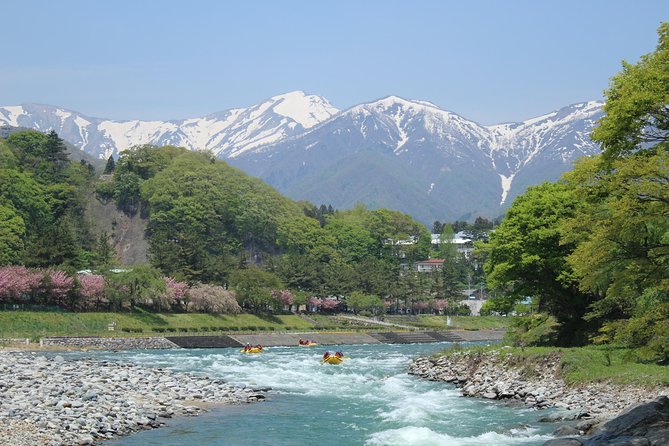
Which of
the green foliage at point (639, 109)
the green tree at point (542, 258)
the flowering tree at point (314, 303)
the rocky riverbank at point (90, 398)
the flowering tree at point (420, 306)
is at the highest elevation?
the green foliage at point (639, 109)

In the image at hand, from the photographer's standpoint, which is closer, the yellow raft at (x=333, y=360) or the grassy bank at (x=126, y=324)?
the yellow raft at (x=333, y=360)

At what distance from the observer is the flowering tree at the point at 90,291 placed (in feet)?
299

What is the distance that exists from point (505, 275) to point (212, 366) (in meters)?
21.8

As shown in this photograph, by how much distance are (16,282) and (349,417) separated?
5681 centimetres

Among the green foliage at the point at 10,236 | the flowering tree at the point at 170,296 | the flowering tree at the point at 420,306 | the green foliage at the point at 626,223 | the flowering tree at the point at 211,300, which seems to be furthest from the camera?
the flowering tree at the point at 420,306

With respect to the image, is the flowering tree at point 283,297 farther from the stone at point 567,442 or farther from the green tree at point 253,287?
the stone at point 567,442

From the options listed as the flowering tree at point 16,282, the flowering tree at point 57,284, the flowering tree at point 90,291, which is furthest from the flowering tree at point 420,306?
the flowering tree at point 16,282

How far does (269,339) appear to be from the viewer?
92375mm

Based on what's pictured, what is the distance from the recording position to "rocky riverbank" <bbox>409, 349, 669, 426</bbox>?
3250cm

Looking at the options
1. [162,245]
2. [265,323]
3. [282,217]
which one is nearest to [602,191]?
[265,323]

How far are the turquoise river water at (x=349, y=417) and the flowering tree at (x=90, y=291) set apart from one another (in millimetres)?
36325

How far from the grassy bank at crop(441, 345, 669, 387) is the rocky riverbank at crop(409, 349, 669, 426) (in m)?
0.32

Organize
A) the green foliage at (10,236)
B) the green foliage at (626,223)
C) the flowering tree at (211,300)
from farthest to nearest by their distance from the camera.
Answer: the green foliage at (10,236) → the flowering tree at (211,300) → the green foliage at (626,223)

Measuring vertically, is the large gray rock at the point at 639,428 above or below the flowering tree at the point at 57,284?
below
